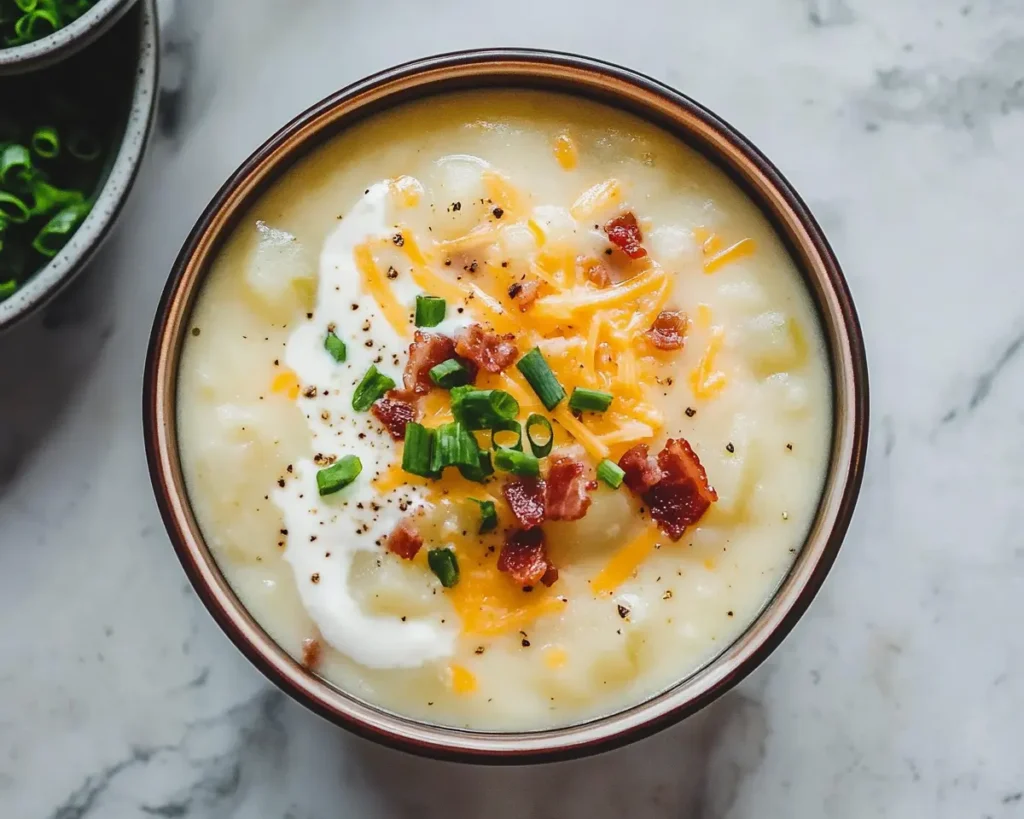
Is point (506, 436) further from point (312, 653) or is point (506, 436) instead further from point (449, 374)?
point (312, 653)

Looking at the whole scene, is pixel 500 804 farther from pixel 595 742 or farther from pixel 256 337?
pixel 256 337

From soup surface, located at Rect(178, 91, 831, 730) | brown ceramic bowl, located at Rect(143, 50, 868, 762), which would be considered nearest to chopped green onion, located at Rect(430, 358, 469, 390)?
soup surface, located at Rect(178, 91, 831, 730)

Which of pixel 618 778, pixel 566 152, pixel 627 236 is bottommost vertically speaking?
pixel 618 778

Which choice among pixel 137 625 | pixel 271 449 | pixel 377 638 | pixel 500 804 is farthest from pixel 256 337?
pixel 500 804

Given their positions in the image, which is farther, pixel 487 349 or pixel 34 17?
pixel 34 17

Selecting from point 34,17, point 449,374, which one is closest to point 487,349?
point 449,374
